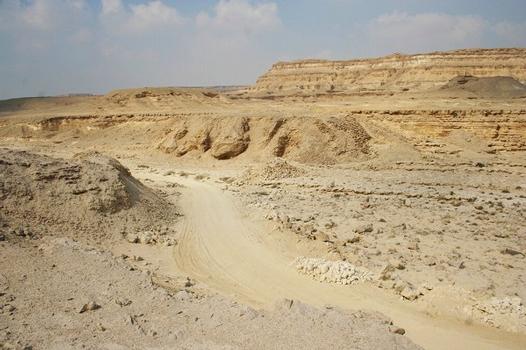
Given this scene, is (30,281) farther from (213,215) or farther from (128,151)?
(128,151)

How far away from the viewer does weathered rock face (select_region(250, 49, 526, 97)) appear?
2036 inches

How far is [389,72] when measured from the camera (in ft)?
194

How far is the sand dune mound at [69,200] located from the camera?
877cm

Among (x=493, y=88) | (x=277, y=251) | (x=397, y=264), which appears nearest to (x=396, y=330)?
(x=397, y=264)

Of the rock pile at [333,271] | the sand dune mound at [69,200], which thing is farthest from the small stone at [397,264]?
the sand dune mound at [69,200]

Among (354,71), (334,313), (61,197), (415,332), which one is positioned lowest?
(415,332)

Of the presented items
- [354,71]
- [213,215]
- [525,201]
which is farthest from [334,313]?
[354,71]

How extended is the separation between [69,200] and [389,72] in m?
55.5

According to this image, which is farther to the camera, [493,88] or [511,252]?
[493,88]

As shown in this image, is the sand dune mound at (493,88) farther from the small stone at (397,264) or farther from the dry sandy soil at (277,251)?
the small stone at (397,264)

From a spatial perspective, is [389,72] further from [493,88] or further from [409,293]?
[409,293]

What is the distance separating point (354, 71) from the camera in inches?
2502

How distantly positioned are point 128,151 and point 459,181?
1771 centimetres

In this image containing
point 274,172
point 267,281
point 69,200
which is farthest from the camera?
point 274,172
